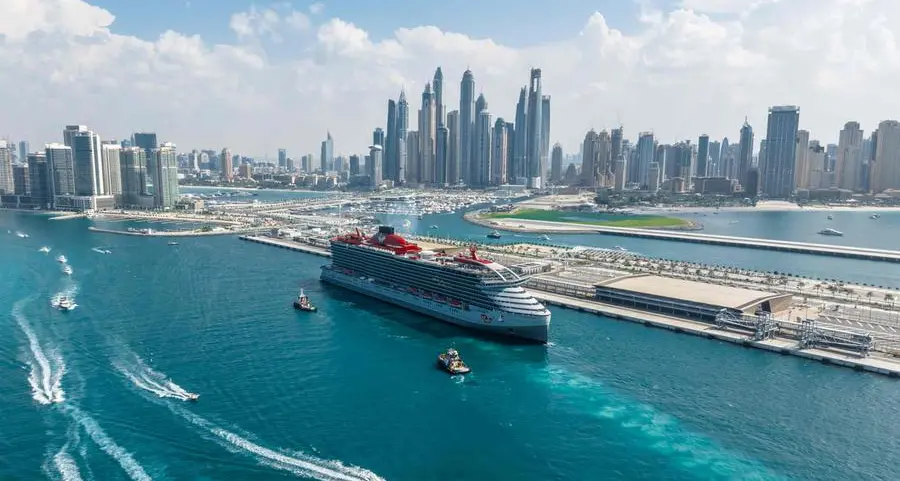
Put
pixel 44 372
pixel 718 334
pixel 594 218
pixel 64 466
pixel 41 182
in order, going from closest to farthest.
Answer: pixel 64 466
pixel 44 372
pixel 718 334
pixel 594 218
pixel 41 182

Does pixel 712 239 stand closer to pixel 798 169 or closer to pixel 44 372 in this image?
pixel 44 372

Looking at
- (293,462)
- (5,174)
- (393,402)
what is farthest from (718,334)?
(5,174)

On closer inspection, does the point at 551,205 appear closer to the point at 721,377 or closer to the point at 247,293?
the point at 247,293

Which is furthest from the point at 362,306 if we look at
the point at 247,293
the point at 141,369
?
the point at 141,369

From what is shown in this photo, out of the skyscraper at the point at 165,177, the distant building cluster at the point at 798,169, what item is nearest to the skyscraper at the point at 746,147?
the distant building cluster at the point at 798,169

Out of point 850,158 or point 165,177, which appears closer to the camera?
point 165,177

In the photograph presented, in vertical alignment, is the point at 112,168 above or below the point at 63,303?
above

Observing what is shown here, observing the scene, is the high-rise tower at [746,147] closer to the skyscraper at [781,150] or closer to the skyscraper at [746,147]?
the skyscraper at [746,147]

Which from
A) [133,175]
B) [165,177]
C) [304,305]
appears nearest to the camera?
[304,305]
